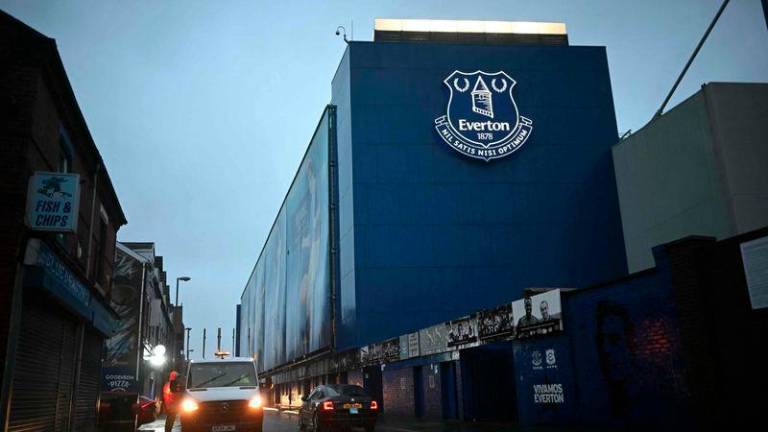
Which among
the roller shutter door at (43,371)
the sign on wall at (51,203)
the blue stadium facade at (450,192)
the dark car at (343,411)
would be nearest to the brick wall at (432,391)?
the dark car at (343,411)

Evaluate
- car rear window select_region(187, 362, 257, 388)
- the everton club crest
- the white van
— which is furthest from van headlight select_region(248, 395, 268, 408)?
the everton club crest

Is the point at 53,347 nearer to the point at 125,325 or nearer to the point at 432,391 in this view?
the point at 432,391

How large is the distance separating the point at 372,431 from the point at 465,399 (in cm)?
543

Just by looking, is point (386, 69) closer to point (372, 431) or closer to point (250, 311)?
point (372, 431)

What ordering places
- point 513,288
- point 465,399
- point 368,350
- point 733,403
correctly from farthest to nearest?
point 513,288
point 368,350
point 465,399
point 733,403

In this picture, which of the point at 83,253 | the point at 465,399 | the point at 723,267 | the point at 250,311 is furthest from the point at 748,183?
the point at 250,311

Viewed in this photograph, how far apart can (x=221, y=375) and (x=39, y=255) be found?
18.4 feet

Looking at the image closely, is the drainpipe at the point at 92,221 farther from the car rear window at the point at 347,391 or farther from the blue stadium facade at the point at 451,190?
the blue stadium facade at the point at 451,190

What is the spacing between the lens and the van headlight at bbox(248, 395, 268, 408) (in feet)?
49.4

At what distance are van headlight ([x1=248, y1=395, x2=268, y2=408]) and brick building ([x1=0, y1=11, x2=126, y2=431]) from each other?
4.70m

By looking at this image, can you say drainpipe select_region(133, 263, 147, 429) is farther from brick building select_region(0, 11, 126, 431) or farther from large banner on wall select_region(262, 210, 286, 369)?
large banner on wall select_region(262, 210, 286, 369)

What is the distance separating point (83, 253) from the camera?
723 inches

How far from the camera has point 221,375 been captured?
53.1ft

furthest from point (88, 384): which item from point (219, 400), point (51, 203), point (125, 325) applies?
point (125, 325)
